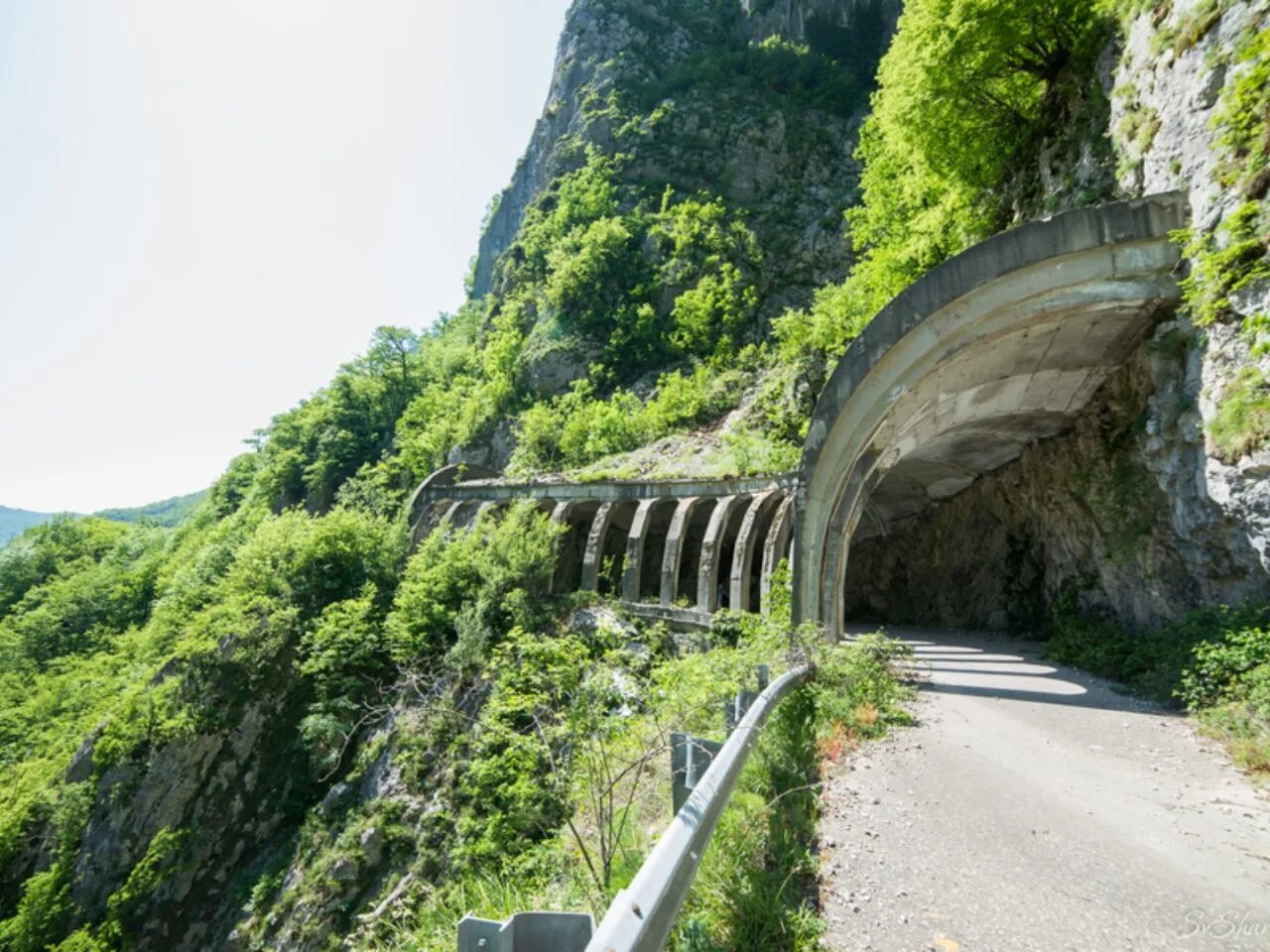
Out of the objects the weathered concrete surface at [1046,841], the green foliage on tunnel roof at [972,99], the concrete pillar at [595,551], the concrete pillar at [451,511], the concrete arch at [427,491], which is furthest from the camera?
the concrete arch at [427,491]

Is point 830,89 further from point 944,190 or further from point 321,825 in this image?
point 321,825

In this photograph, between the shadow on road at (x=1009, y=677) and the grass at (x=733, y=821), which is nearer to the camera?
the grass at (x=733, y=821)

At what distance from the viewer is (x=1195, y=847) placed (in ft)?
11.9

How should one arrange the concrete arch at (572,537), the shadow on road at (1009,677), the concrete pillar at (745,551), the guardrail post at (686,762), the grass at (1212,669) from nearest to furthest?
the guardrail post at (686,762) → the grass at (1212,669) → the shadow on road at (1009,677) → the concrete pillar at (745,551) → the concrete arch at (572,537)

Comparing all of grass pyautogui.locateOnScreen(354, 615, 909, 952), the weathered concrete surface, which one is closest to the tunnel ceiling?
grass pyautogui.locateOnScreen(354, 615, 909, 952)

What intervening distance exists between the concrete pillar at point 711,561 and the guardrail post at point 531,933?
12.5 meters

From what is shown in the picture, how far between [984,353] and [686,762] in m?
8.36

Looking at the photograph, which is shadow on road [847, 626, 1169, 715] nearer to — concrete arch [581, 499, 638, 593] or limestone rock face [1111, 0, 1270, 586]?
limestone rock face [1111, 0, 1270, 586]

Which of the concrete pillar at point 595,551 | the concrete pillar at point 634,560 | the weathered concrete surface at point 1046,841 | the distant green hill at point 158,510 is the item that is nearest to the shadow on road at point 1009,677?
the weathered concrete surface at point 1046,841

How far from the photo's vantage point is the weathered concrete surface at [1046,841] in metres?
2.88

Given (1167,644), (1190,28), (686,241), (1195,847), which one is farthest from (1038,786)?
(686,241)

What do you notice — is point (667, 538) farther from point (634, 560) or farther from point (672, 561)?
point (634, 560)

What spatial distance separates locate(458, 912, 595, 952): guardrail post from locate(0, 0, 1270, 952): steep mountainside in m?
1.47

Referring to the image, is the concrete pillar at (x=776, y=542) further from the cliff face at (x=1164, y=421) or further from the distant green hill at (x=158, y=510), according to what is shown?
the distant green hill at (x=158, y=510)
